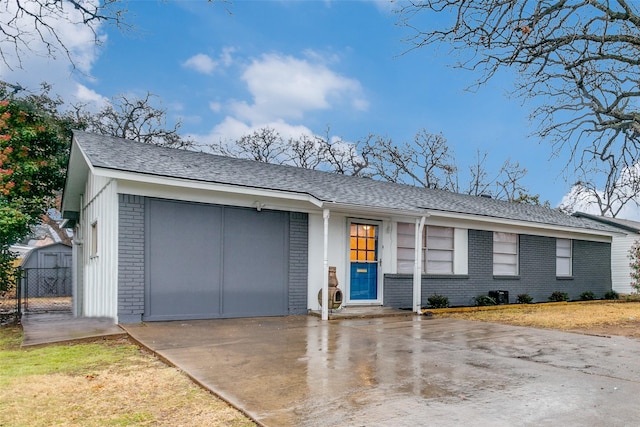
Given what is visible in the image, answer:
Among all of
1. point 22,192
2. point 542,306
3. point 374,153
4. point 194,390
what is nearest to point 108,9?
point 194,390

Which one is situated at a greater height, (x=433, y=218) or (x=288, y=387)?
(x=433, y=218)

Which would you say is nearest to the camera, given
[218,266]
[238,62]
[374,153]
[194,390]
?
[194,390]

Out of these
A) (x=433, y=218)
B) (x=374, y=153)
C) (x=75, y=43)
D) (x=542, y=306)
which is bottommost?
(x=542, y=306)

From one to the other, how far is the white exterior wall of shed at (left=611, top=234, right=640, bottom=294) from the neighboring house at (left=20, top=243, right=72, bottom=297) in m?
23.5

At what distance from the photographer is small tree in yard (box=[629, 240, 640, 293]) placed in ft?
59.5

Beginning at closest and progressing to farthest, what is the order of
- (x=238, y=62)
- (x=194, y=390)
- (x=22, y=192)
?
(x=194, y=390) < (x=22, y=192) < (x=238, y=62)

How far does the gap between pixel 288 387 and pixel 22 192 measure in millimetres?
13873

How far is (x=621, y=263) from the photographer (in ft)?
67.8

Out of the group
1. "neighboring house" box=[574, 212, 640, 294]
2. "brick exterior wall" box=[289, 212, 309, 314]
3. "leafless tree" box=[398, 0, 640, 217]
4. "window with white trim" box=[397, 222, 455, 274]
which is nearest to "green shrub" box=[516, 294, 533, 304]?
"window with white trim" box=[397, 222, 455, 274]

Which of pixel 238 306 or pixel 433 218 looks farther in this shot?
pixel 433 218

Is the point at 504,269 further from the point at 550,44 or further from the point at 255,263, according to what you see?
the point at 550,44

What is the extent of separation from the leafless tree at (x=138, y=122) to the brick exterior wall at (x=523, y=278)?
62.4 feet

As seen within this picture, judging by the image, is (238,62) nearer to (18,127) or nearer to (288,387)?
(18,127)

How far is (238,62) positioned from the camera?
19625 mm
